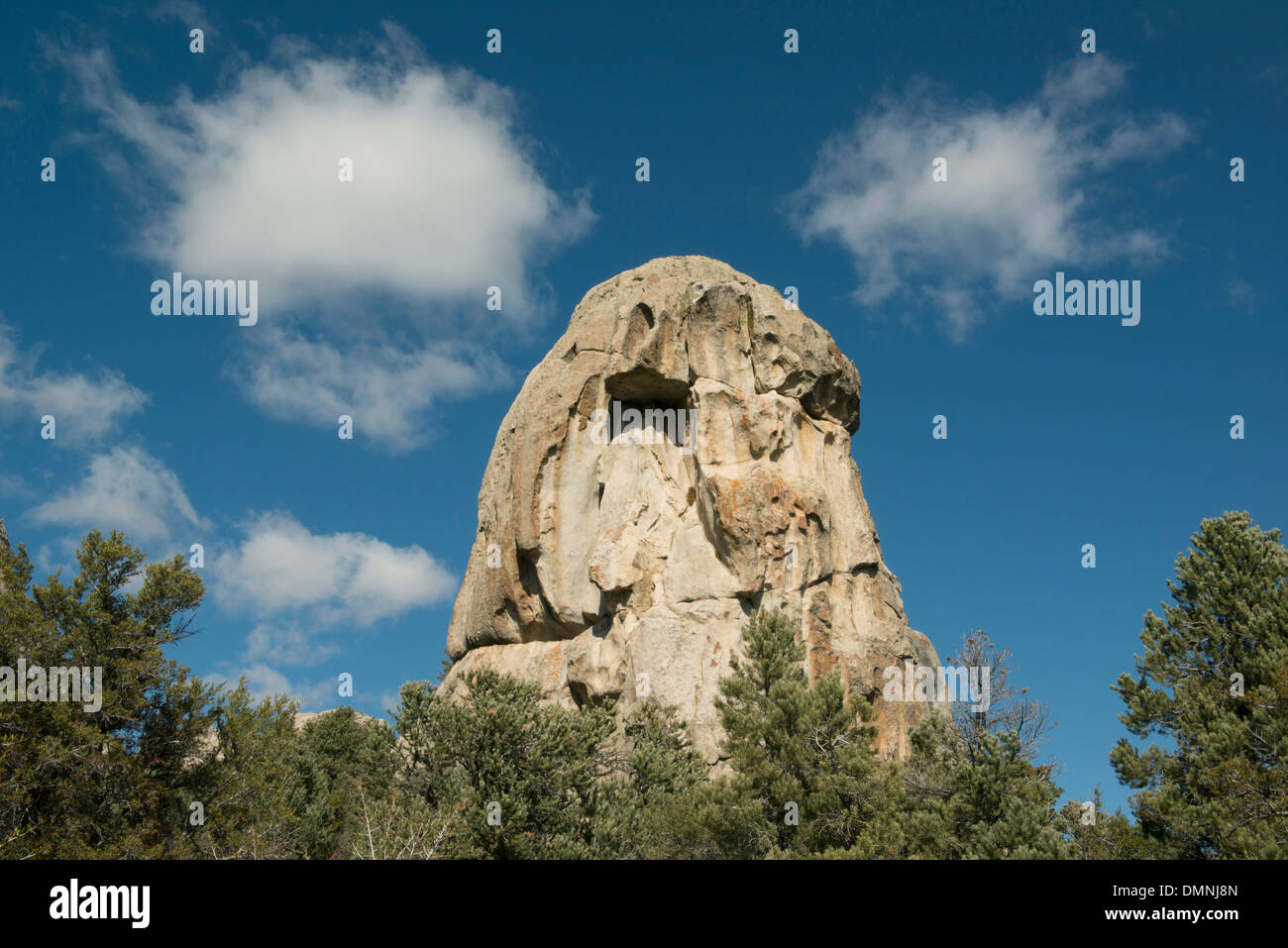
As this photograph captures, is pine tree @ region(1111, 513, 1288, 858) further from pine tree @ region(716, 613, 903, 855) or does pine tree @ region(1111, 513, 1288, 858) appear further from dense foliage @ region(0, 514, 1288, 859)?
pine tree @ region(716, 613, 903, 855)

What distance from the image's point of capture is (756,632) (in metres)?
27.3

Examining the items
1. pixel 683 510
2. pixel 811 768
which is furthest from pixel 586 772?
pixel 683 510

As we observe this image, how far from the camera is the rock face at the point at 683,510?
37406 mm

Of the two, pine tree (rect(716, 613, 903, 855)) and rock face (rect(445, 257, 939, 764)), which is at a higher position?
rock face (rect(445, 257, 939, 764))

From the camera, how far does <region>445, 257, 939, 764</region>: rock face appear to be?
3741 cm

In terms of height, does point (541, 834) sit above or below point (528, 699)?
below

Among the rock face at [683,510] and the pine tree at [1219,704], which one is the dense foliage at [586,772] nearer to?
the pine tree at [1219,704]

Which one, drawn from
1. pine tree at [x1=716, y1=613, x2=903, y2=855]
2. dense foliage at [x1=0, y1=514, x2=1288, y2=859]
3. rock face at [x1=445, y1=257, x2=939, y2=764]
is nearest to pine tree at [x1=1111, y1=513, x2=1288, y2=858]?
dense foliage at [x1=0, y1=514, x2=1288, y2=859]

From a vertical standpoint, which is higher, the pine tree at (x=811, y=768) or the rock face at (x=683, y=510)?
the rock face at (x=683, y=510)

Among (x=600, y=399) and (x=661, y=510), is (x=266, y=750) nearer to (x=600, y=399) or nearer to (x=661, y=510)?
(x=661, y=510)

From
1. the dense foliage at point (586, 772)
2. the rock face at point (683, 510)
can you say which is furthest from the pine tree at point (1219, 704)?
the rock face at point (683, 510)
